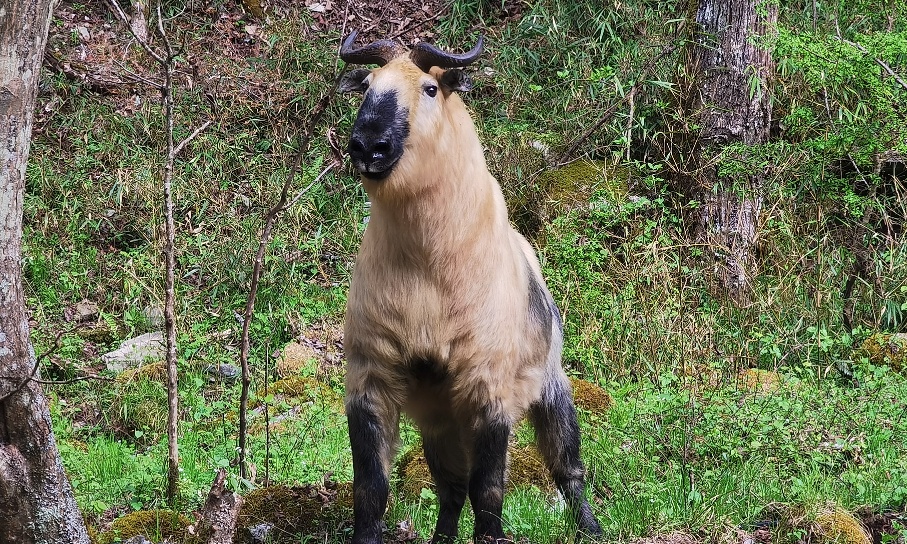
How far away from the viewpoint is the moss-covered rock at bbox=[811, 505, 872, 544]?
3.68 m

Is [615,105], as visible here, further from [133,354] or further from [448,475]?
[448,475]

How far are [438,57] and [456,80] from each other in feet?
0.39

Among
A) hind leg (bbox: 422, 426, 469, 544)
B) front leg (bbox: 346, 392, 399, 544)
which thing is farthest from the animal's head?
hind leg (bbox: 422, 426, 469, 544)

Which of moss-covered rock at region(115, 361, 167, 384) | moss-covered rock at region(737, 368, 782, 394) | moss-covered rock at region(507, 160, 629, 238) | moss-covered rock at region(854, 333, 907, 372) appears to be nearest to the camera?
moss-covered rock at region(737, 368, 782, 394)

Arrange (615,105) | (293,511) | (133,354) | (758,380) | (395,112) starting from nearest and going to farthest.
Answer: (395,112) < (293,511) < (758,380) < (133,354) < (615,105)

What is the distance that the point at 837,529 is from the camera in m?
3.71

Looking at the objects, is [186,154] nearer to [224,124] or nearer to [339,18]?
[224,124]

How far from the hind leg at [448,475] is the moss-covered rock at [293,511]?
40 cm

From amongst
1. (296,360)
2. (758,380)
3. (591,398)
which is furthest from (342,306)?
(758,380)

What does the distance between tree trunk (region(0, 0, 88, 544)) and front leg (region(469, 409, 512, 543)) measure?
4.78 ft

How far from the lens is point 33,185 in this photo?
8211 mm

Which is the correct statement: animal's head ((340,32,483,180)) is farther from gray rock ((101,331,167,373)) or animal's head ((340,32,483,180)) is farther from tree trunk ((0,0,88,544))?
gray rock ((101,331,167,373))

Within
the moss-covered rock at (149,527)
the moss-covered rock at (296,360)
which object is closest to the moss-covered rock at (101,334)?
the moss-covered rock at (296,360)

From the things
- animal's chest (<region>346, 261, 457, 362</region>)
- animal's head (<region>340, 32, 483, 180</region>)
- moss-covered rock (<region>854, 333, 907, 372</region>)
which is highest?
animal's head (<region>340, 32, 483, 180</region>)
